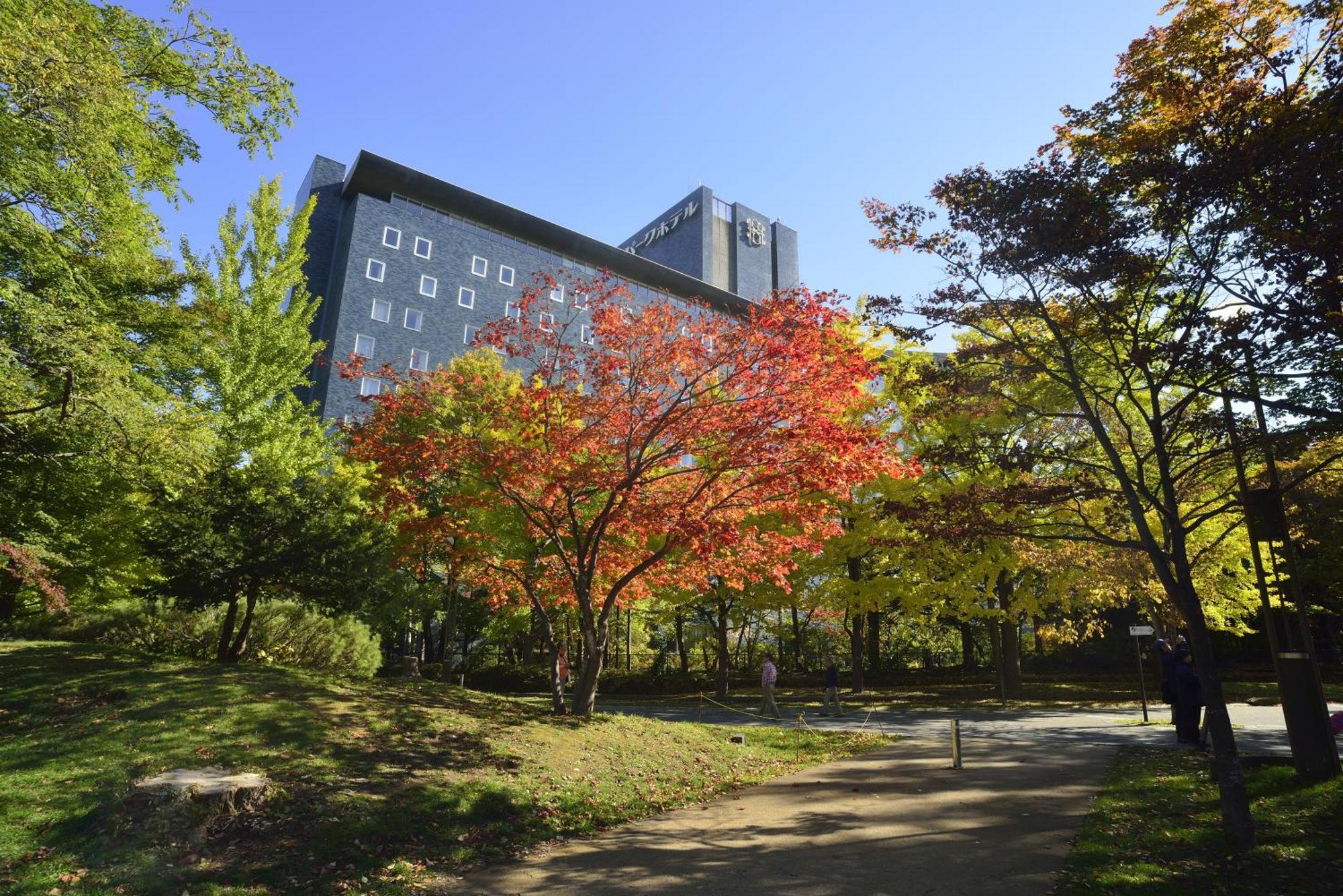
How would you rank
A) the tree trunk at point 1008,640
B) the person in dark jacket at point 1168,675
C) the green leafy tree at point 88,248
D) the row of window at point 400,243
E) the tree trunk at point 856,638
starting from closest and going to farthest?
the green leafy tree at point 88,248 < the person in dark jacket at point 1168,675 < the tree trunk at point 1008,640 < the tree trunk at point 856,638 < the row of window at point 400,243

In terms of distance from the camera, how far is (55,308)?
10.4 meters

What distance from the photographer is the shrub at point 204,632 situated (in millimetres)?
16422

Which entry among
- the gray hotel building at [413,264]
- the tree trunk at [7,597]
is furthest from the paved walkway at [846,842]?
the gray hotel building at [413,264]

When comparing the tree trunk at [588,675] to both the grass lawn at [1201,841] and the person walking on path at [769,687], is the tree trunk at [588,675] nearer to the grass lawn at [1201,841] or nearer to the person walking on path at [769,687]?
the person walking on path at [769,687]

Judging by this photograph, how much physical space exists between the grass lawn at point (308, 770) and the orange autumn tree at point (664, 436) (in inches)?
112

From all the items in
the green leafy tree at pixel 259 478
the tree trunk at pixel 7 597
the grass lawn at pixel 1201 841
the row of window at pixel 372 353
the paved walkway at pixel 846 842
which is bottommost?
the paved walkway at pixel 846 842

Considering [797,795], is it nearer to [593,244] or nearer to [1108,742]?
[1108,742]

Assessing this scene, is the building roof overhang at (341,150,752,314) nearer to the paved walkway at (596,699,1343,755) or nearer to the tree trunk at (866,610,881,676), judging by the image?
the tree trunk at (866,610,881,676)

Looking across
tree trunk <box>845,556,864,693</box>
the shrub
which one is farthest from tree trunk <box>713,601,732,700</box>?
the shrub

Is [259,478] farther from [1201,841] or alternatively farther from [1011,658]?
[1011,658]

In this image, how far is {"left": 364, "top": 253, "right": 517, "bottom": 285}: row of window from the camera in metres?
37.7

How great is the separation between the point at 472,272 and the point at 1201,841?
136 feet

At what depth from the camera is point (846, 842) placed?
23.2 feet

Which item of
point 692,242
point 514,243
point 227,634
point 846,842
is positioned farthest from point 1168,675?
point 692,242
